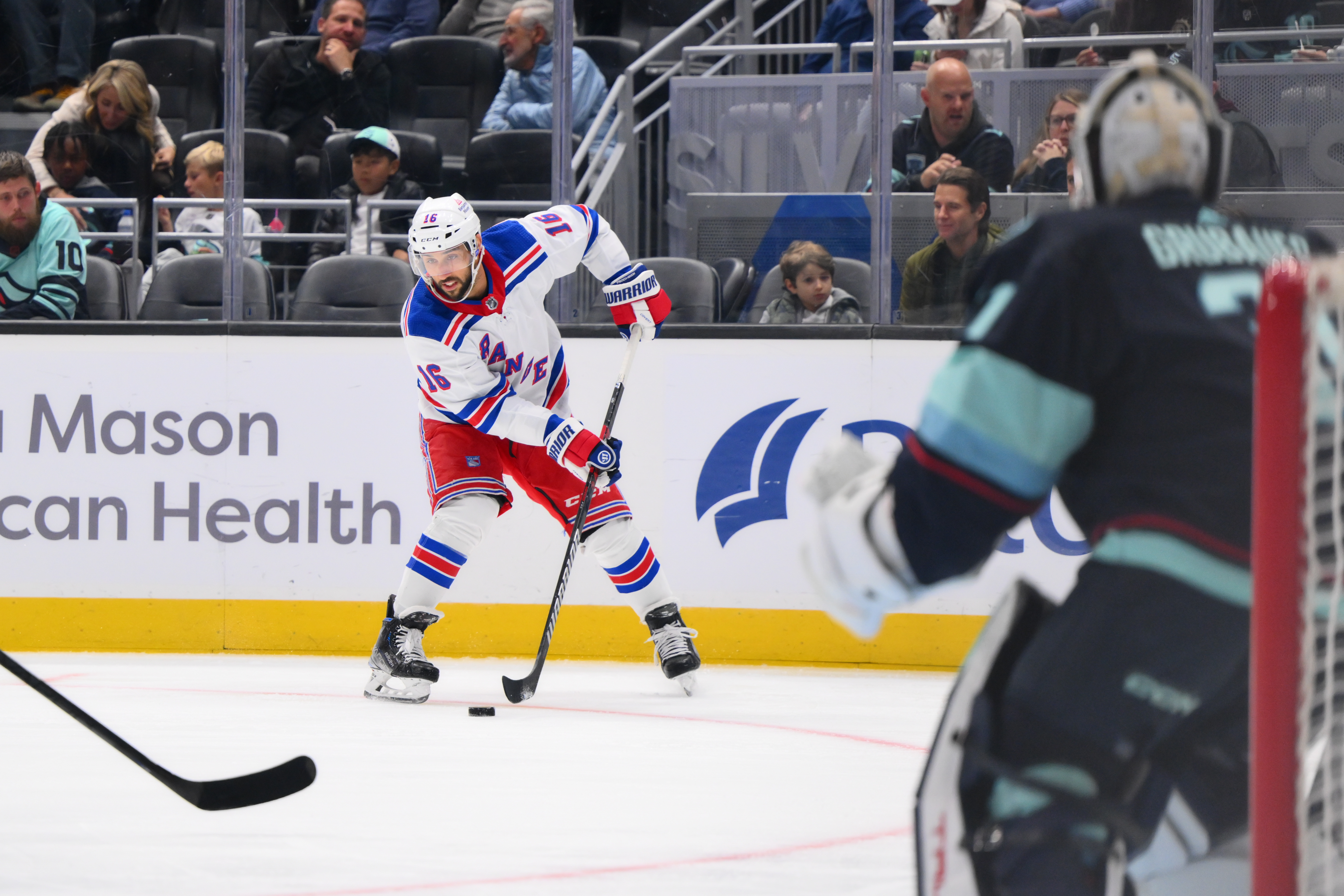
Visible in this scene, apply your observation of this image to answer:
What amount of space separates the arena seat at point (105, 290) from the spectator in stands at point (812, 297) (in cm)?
208

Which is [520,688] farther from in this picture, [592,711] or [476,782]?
[476,782]

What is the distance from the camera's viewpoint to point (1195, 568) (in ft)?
3.83

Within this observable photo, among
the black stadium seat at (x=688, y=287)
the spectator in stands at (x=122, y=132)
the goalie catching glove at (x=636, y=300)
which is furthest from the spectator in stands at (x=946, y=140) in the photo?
the spectator in stands at (x=122, y=132)

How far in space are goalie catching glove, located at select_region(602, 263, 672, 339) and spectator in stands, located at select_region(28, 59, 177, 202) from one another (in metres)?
1.81

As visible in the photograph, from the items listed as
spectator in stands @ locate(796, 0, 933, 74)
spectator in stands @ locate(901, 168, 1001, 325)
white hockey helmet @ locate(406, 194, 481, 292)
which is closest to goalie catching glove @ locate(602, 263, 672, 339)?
white hockey helmet @ locate(406, 194, 481, 292)

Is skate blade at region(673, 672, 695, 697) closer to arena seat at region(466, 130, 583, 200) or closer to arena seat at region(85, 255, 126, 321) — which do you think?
arena seat at region(466, 130, 583, 200)

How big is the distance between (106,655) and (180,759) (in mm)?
1852

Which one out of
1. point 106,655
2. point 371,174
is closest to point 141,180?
point 371,174

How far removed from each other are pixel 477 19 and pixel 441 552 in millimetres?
2392

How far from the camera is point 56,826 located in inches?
109

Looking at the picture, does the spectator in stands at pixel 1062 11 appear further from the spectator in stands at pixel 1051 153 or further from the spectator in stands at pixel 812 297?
the spectator in stands at pixel 812 297

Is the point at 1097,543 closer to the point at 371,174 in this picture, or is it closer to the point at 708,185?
the point at 708,185

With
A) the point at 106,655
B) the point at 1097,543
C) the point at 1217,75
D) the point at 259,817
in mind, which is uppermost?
the point at 1217,75

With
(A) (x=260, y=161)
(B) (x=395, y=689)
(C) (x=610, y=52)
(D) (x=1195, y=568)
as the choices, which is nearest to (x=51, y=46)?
(A) (x=260, y=161)
